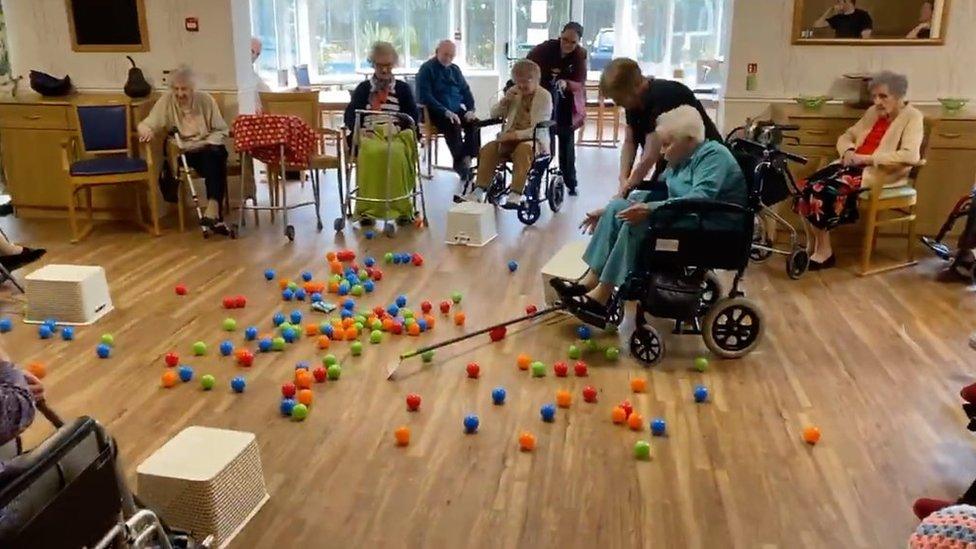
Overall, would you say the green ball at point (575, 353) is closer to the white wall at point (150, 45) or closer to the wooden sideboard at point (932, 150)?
the wooden sideboard at point (932, 150)

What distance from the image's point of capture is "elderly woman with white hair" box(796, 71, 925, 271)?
195 inches

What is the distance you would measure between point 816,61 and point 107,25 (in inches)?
194

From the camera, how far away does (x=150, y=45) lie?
20.5 ft

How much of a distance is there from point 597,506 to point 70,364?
2.36m

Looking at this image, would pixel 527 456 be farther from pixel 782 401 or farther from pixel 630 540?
pixel 782 401

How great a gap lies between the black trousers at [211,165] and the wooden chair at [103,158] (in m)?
0.30

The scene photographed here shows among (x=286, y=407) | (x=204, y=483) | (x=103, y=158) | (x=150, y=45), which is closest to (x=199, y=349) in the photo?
(x=286, y=407)

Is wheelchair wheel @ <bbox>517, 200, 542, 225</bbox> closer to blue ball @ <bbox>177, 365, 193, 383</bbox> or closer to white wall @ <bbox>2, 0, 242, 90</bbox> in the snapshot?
white wall @ <bbox>2, 0, 242, 90</bbox>

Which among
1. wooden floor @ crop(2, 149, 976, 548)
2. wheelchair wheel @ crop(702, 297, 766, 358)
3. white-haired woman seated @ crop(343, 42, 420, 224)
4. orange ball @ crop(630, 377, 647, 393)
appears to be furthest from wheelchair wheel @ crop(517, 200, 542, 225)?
orange ball @ crop(630, 377, 647, 393)

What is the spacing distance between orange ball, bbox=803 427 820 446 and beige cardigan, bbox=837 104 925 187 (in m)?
2.38

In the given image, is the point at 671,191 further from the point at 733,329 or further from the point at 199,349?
the point at 199,349

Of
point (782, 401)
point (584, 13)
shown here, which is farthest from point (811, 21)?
point (584, 13)

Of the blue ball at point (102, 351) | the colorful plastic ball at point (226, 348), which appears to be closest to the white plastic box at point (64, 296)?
the blue ball at point (102, 351)

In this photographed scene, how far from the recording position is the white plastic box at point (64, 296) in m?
→ 4.07
